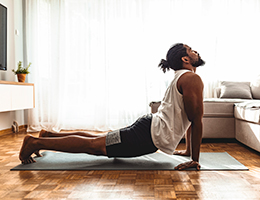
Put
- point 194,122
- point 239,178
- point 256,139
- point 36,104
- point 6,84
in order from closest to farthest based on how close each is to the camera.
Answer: point 239,178
point 194,122
point 256,139
point 6,84
point 36,104

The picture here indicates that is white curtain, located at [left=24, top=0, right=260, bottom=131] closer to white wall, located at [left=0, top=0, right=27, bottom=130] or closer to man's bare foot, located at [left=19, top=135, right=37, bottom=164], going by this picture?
white wall, located at [left=0, top=0, right=27, bottom=130]

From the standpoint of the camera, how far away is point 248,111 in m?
2.71

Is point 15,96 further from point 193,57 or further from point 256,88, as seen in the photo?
point 256,88

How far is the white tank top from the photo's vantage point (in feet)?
6.36

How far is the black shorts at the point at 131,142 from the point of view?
1964 millimetres

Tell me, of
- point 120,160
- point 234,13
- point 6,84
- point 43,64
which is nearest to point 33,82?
point 43,64

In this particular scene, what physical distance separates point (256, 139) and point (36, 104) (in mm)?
3466

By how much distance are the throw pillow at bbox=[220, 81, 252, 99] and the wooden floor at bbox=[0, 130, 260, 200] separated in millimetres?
1943

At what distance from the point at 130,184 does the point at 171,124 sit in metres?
0.53

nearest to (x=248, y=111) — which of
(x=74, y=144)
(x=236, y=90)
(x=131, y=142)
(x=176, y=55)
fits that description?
(x=176, y=55)

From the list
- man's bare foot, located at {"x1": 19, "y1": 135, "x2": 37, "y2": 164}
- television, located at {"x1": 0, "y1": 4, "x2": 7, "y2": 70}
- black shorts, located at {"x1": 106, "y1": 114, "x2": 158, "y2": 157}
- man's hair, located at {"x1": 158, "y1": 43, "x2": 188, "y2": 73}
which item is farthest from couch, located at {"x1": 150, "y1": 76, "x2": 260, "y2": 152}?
television, located at {"x1": 0, "y1": 4, "x2": 7, "y2": 70}

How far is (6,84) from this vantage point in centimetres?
351

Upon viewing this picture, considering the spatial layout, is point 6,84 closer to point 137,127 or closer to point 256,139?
point 137,127

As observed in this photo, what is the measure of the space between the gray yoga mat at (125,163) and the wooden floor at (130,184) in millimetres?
94
